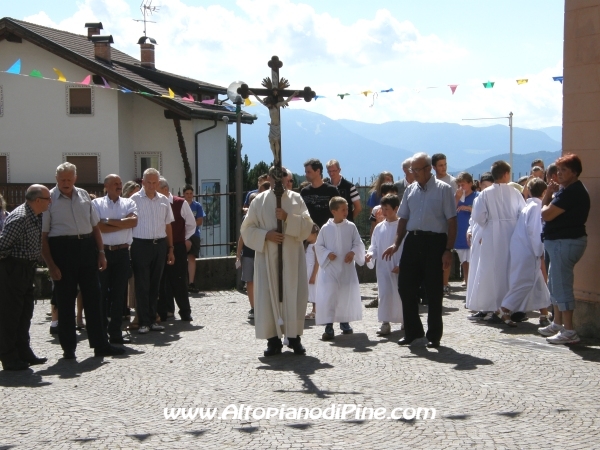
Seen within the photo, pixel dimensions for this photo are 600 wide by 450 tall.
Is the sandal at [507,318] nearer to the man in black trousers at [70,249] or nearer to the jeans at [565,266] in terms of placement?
the jeans at [565,266]

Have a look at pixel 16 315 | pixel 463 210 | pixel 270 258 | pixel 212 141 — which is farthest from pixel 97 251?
pixel 212 141

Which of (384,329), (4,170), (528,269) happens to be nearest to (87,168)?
(4,170)

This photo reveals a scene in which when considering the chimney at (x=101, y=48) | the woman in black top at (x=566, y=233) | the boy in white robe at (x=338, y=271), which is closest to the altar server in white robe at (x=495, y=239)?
the boy in white robe at (x=338, y=271)

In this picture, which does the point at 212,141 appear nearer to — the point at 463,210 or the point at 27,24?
the point at 27,24

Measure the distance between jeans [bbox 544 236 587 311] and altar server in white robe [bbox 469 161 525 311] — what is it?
6.64ft

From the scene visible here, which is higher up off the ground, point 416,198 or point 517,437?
point 416,198

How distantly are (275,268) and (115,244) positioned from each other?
2.16m

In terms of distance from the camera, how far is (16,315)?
9570 mm

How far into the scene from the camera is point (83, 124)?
3488 cm

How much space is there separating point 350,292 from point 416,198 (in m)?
1.63

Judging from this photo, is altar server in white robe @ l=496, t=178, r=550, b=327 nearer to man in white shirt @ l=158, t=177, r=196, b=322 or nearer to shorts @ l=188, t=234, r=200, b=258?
man in white shirt @ l=158, t=177, r=196, b=322

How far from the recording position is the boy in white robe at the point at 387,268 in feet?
37.2

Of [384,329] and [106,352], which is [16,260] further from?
[384,329]

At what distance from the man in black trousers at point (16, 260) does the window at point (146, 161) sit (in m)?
25.7
